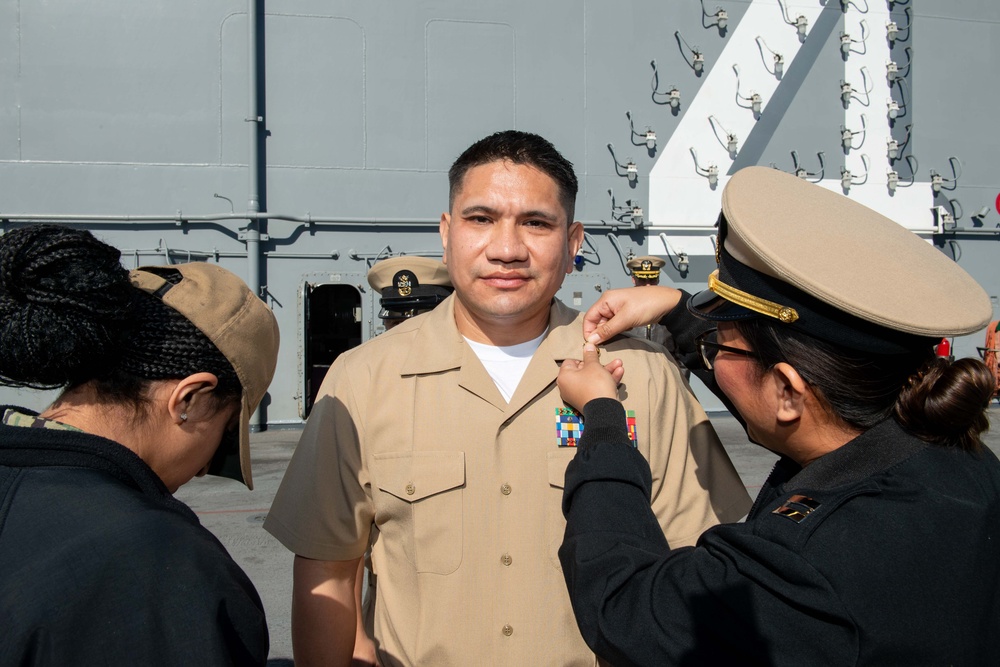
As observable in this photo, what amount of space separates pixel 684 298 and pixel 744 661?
1.11m

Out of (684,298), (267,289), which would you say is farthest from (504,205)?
(267,289)

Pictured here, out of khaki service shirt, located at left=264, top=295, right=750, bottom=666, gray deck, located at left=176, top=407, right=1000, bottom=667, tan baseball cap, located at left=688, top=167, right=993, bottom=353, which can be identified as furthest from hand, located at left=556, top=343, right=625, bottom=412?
gray deck, located at left=176, top=407, right=1000, bottom=667

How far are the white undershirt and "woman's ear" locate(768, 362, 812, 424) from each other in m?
0.75

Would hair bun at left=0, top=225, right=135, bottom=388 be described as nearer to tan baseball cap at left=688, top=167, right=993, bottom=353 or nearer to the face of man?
the face of man

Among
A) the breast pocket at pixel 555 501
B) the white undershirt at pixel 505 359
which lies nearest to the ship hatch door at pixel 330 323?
the white undershirt at pixel 505 359

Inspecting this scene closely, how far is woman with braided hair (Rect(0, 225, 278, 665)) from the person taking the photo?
942 millimetres

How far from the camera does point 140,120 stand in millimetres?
8422

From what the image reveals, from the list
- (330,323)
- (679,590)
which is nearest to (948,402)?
(679,590)

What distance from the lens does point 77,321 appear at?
3.61 feet

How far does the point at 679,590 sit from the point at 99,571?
34.9 inches

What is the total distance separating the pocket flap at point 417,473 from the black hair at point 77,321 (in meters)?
0.66

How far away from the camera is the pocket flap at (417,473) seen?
1.75 metres

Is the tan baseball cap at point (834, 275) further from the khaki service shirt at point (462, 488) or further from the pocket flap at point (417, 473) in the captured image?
the pocket flap at point (417, 473)

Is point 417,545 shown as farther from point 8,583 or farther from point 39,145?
point 39,145
